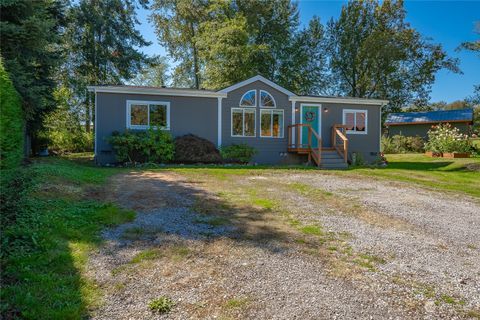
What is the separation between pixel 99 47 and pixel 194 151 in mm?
13783

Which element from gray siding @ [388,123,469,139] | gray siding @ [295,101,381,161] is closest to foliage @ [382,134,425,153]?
gray siding @ [388,123,469,139]

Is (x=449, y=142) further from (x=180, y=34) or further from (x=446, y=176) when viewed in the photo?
(x=180, y=34)

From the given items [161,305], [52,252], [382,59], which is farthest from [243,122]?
[382,59]

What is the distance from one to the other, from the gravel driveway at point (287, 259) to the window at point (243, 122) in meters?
8.65

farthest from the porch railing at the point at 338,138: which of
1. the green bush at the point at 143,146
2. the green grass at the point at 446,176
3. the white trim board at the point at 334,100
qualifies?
the green bush at the point at 143,146

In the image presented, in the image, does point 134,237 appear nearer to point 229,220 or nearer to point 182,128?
point 229,220

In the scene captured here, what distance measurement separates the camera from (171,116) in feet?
45.5

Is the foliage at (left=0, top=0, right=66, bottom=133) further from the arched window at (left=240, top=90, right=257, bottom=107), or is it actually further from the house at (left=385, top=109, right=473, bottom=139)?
the house at (left=385, top=109, right=473, bottom=139)

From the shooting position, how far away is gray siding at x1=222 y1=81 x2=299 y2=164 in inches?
571

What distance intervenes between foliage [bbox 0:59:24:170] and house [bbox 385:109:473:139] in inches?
1005

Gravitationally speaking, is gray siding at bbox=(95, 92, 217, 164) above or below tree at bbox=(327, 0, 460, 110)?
below

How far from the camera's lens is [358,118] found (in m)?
16.2

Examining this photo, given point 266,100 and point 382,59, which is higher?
point 382,59

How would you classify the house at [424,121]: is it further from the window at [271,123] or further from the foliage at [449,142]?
the window at [271,123]
